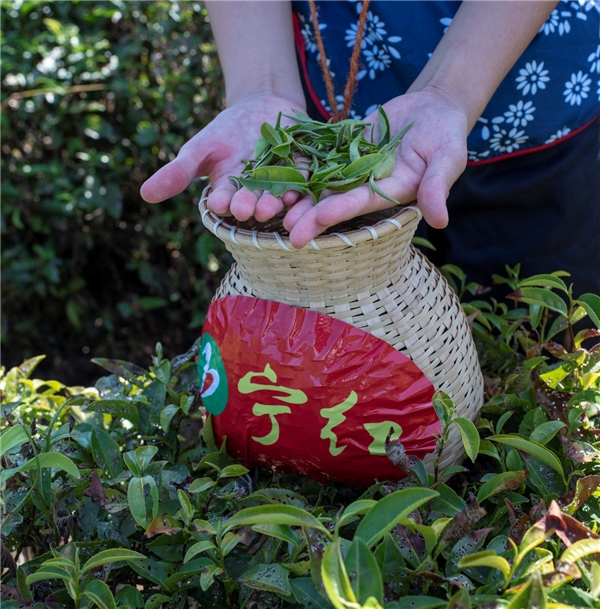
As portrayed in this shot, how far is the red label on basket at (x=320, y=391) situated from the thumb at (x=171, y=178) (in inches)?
7.9

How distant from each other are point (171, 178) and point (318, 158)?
223mm

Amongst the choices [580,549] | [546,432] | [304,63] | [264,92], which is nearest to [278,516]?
[580,549]

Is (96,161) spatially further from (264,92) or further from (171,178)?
(171,178)

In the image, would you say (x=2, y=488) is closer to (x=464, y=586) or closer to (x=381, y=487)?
(x=381, y=487)

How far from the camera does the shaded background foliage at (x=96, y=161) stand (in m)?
2.32

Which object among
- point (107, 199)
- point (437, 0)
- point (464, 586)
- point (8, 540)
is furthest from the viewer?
point (107, 199)

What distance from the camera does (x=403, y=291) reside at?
956mm

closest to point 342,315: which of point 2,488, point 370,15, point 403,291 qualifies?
point 403,291

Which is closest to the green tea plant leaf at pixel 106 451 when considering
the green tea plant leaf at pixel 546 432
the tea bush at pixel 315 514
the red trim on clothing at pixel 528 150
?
the tea bush at pixel 315 514

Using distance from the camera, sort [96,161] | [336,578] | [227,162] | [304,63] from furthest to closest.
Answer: [96,161], [304,63], [227,162], [336,578]

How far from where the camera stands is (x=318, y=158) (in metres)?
1.02

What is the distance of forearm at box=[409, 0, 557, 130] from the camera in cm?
108

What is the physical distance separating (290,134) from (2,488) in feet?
2.12

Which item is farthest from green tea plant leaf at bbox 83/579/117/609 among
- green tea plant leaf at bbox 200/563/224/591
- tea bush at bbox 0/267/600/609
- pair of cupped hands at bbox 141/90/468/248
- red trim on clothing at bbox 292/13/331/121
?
red trim on clothing at bbox 292/13/331/121
